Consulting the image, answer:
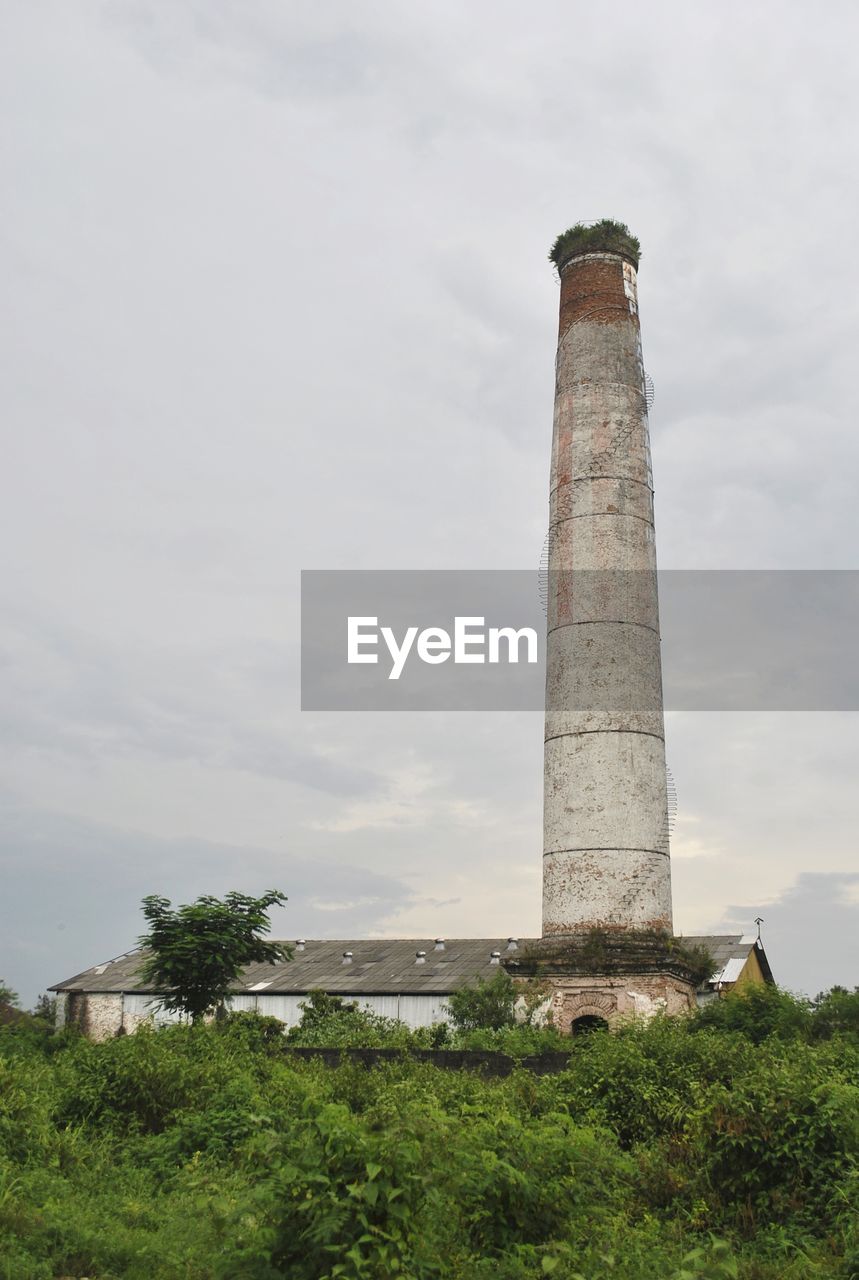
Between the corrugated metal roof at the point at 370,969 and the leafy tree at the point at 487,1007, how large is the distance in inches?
240

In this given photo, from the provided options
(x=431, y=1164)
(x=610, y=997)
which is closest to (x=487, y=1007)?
(x=610, y=997)

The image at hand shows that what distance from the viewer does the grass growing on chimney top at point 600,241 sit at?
22969 millimetres

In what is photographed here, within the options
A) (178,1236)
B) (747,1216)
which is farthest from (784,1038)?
(178,1236)

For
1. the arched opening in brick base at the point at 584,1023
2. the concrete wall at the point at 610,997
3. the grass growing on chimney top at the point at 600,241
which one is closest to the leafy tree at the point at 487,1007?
the concrete wall at the point at 610,997

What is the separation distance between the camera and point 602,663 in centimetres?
2059

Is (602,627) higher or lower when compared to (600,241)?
lower

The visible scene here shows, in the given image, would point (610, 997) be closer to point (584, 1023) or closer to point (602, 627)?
point (584, 1023)

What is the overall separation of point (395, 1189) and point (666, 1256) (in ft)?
8.26

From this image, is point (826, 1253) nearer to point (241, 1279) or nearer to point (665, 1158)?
point (665, 1158)

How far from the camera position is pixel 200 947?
18.7 metres

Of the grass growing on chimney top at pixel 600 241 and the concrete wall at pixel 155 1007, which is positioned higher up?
the grass growing on chimney top at pixel 600 241

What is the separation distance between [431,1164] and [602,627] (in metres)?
14.8

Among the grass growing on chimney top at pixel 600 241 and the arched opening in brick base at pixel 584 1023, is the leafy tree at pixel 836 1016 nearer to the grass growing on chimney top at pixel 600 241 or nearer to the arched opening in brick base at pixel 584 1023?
the arched opening in brick base at pixel 584 1023

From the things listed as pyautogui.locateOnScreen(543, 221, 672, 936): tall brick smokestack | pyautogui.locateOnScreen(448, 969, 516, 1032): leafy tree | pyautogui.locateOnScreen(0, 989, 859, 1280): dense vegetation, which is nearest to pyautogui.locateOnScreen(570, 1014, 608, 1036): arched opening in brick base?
pyautogui.locateOnScreen(448, 969, 516, 1032): leafy tree
